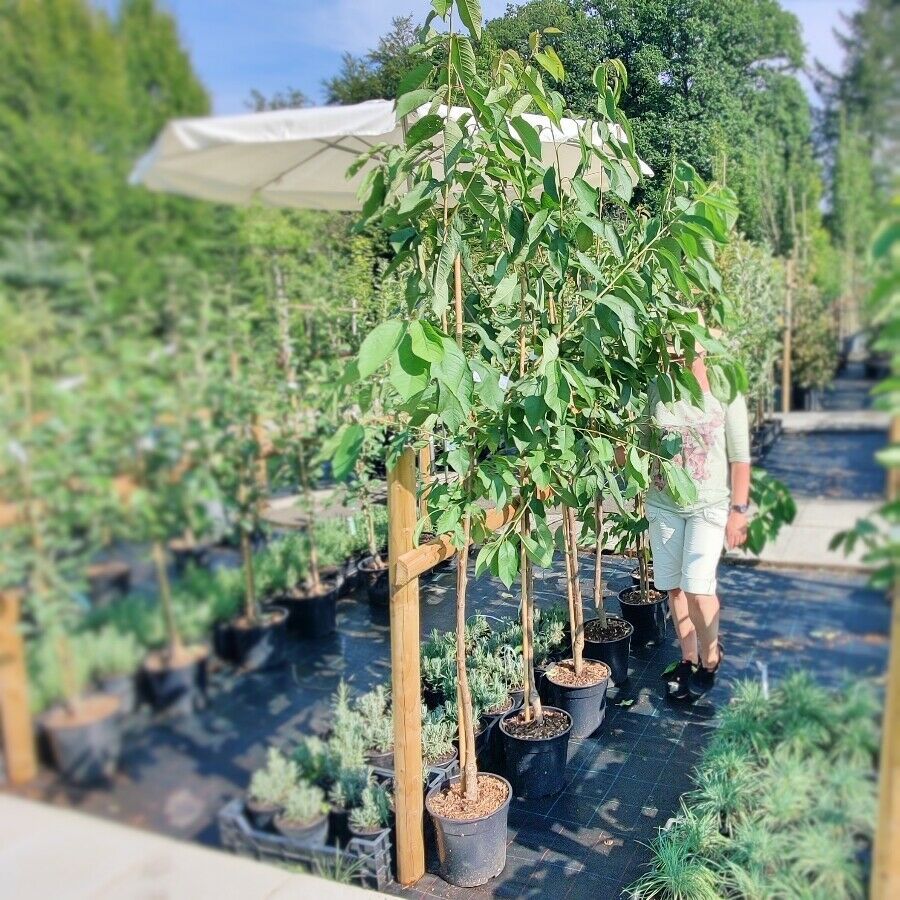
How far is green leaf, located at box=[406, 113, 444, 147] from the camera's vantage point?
2.01m

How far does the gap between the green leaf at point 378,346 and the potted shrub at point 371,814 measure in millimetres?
1452

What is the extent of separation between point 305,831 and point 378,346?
1.48 m

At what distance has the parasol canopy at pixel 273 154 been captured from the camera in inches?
66.4

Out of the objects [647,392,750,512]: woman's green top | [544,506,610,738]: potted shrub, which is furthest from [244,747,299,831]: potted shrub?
[647,392,750,512]: woman's green top

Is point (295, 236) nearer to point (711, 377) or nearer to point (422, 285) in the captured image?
point (422, 285)

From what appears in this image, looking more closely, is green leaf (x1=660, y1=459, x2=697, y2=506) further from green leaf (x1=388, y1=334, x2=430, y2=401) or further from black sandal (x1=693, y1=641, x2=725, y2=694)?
green leaf (x1=388, y1=334, x2=430, y2=401)

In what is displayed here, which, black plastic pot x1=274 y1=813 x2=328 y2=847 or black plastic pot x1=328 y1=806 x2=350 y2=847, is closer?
black plastic pot x1=274 y1=813 x2=328 y2=847

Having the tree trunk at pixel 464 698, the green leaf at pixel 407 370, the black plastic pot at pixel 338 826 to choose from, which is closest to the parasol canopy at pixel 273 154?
the green leaf at pixel 407 370

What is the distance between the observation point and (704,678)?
9.94ft

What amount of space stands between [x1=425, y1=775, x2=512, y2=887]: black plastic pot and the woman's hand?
1078 millimetres

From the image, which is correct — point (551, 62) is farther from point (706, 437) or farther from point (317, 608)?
point (317, 608)

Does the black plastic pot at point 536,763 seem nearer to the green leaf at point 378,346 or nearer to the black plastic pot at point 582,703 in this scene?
the black plastic pot at point 582,703

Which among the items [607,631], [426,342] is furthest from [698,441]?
[607,631]

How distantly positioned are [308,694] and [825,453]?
1605 mm
